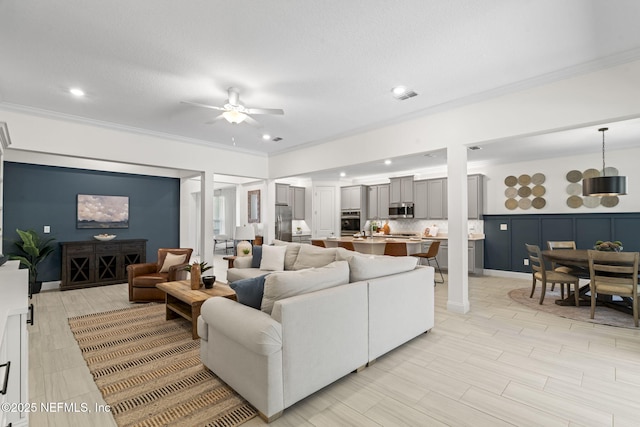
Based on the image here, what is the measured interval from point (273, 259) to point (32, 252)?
403 cm

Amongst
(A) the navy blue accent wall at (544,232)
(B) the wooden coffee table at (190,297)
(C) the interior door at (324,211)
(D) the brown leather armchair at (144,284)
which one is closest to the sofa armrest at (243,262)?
(D) the brown leather armchair at (144,284)

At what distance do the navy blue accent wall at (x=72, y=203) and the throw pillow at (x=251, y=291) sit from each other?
5.44 meters

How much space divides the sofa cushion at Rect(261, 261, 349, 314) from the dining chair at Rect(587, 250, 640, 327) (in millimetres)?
3515

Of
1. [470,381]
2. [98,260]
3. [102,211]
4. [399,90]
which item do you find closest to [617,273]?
[470,381]

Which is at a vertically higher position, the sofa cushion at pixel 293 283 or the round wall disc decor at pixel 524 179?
the round wall disc decor at pixel 524 179

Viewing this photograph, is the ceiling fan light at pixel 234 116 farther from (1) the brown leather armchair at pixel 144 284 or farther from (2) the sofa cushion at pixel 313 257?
(1) the brown leather armchair at pixel 144 284

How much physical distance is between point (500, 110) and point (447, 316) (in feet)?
8.87

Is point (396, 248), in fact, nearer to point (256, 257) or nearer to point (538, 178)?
point (256, 257)

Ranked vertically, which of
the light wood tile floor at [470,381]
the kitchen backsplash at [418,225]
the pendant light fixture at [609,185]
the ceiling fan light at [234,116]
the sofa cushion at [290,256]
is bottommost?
the light wood tile floor at [470,381]

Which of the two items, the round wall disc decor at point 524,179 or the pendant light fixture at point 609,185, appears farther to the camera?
the round wall disc decor at point 524,179

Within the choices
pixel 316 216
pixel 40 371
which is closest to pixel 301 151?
pixel 316 216

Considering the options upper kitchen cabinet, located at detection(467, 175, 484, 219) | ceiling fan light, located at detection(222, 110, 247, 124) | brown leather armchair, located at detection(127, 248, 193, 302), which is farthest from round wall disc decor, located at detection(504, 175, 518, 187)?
brown leather armchair, located at detection(127, 248, 193, 302)

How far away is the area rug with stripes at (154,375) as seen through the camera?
6.67 feet

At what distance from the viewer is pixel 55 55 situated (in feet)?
9.70
